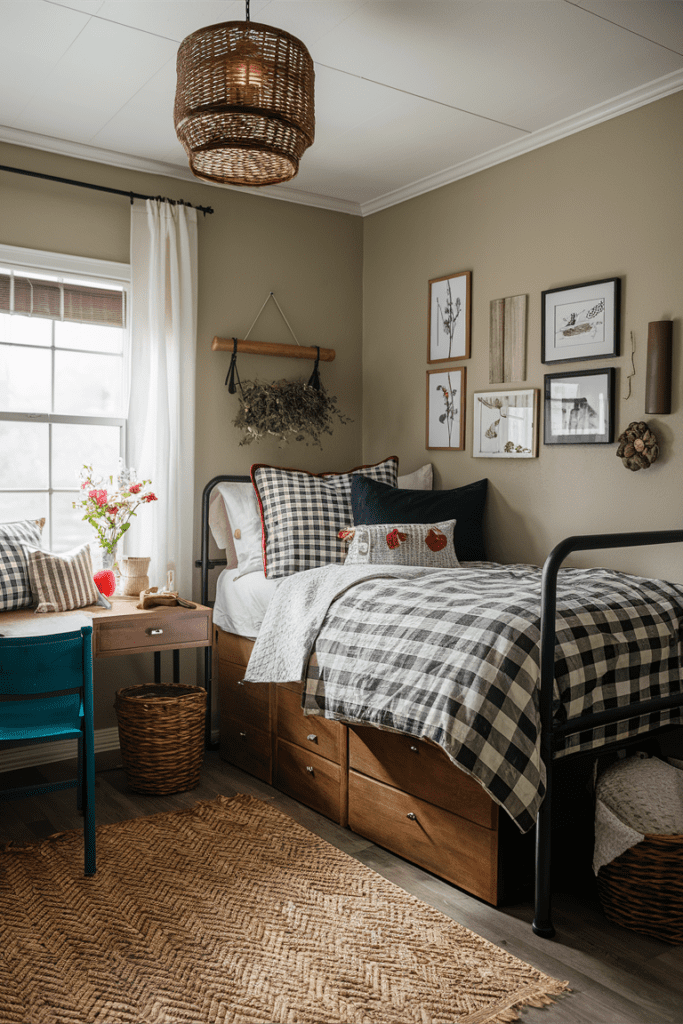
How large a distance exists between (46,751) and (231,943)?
1.61m

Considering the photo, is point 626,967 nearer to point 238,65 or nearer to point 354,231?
point 238,65

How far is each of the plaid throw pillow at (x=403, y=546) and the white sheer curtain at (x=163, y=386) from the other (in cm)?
89

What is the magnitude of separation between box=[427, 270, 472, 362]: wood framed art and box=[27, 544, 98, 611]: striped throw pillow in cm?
187

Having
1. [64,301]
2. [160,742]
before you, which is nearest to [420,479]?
[160,742]

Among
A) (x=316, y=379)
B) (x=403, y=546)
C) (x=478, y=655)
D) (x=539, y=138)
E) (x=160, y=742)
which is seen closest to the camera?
(x=478, y=655)

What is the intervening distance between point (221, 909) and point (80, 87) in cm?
276

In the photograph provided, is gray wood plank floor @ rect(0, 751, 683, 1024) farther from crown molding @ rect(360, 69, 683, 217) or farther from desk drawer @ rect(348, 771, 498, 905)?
crown molding @ rect(360, 69, 683, 217)

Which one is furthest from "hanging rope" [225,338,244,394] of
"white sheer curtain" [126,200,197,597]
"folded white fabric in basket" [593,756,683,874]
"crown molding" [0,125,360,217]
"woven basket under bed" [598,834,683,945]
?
"woven basket under bed" [598,834,683,945]

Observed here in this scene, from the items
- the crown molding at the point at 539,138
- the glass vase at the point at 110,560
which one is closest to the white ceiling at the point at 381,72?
the crown molding at the point at 539,138

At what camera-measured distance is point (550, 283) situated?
3232 mm

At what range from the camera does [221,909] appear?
217cm

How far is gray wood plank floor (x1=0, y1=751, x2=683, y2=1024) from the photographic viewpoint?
5.83 feet

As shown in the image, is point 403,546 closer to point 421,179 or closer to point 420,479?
point 420,479

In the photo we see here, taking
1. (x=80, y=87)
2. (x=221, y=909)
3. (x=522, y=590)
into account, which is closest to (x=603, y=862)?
(x=522, y=590)
